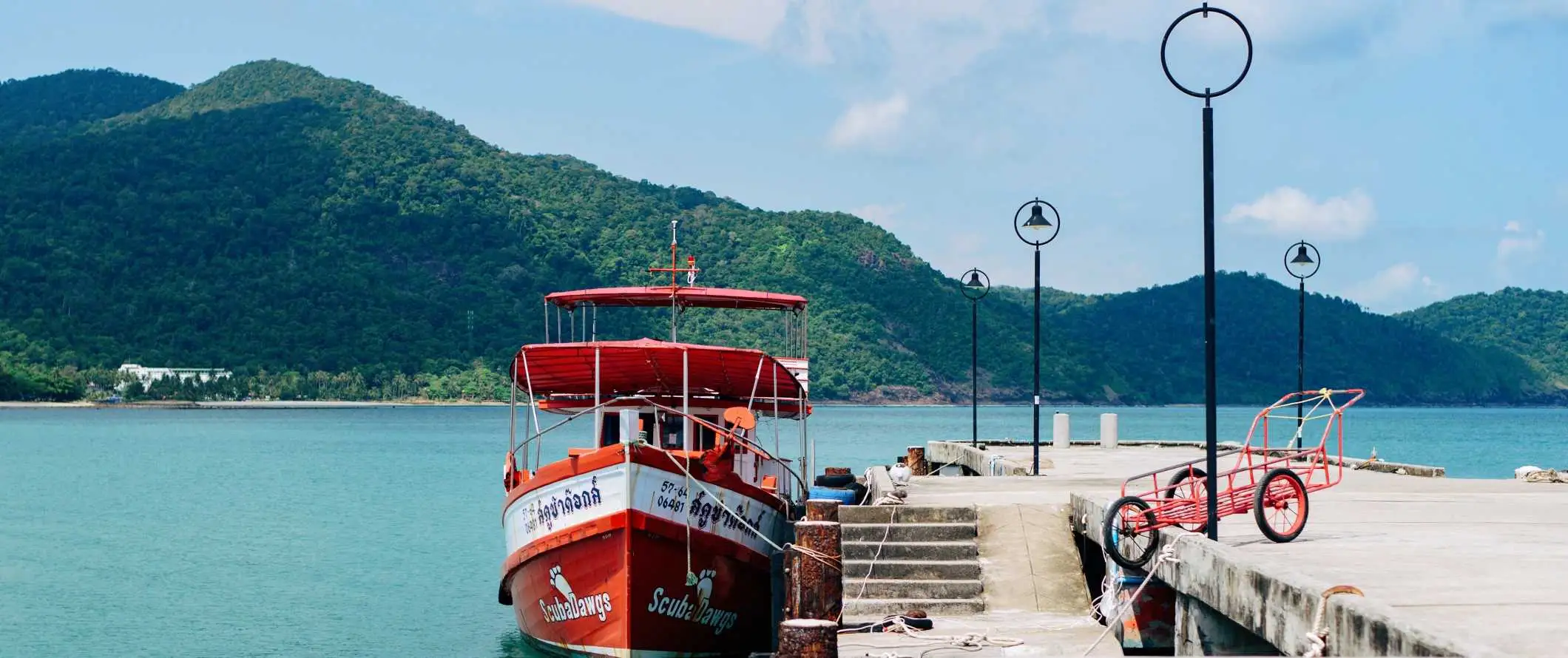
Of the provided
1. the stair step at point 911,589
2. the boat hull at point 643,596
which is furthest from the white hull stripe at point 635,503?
the stair step at point 911,589

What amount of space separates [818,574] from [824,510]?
913 millimetres

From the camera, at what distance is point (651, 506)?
17297 mm

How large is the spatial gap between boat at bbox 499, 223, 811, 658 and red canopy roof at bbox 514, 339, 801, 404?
0.10ft

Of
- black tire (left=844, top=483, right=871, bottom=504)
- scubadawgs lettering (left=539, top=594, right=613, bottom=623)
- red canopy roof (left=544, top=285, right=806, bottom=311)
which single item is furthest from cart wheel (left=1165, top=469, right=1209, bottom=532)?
red canopy roof (left=544, top=285, right=806, bottom=311)

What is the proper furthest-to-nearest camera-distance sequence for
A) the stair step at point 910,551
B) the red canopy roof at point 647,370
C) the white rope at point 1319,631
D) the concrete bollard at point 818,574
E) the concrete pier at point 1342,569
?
the red canopy roof at point 647,370 → the stair step at point 910,551 → the concrete bollard at point 818,574 → the white rope at point 1319,631 → the concrete pier at point 1342,569

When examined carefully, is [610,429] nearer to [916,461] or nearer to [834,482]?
[834,482]

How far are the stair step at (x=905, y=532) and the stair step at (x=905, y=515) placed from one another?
11 cm

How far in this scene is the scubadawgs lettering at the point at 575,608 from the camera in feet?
58.7

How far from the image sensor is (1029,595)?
1550 centimetres

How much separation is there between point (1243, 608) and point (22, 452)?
286 feet

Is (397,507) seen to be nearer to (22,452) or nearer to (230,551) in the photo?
(230,551)

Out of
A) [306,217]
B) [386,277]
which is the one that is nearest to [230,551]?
[386,277]

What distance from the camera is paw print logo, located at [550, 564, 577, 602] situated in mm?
18297

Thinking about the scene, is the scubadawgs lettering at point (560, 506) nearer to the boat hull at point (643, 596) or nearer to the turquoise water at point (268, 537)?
the boat hull at point (643, 596)
